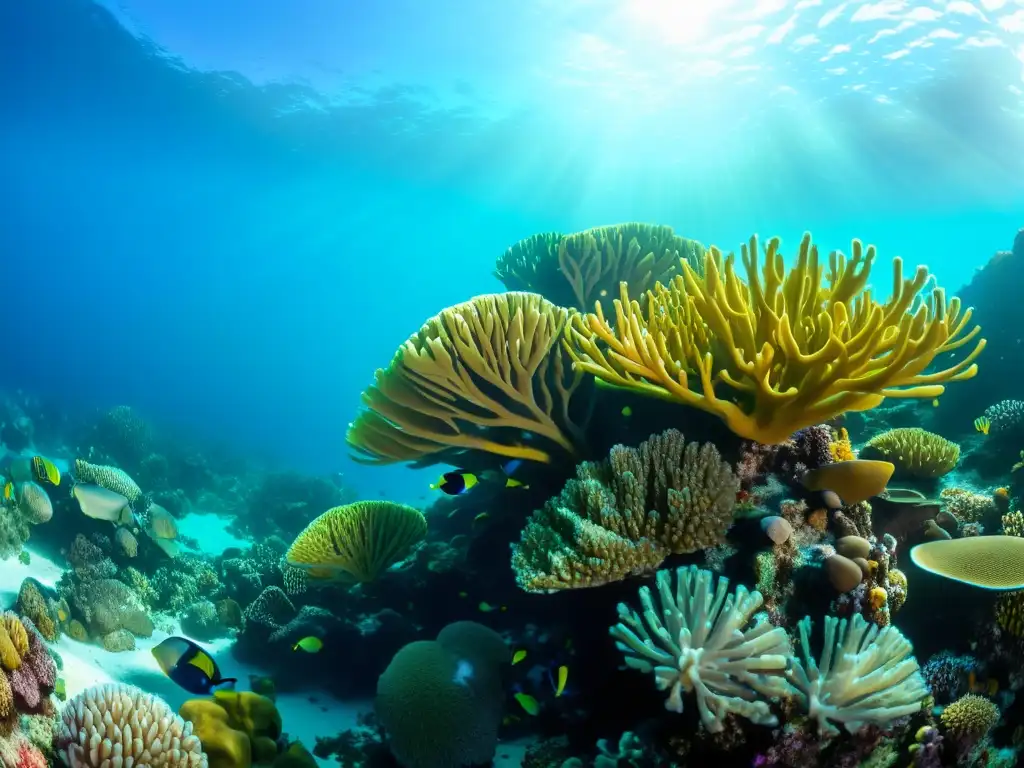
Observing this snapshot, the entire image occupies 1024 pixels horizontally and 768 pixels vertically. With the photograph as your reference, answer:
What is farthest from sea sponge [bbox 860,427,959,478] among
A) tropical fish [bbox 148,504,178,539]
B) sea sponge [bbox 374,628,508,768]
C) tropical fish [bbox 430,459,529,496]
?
tropical fish [bbox 148,504,178,539]

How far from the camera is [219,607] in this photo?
27.6 feet

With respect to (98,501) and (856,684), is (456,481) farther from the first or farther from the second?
(98,501)

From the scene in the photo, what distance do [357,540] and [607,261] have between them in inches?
187

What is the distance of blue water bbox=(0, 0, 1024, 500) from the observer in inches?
853

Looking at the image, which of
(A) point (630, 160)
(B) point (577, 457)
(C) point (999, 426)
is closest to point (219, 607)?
(B) point (577, 457)

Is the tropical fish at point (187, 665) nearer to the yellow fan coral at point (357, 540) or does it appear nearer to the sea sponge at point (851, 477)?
the yellow fan coral at point (357, 540)

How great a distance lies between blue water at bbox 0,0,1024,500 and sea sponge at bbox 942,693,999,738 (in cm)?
2273

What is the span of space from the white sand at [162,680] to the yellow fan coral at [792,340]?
4.77m

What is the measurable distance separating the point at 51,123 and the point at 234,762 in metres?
42.0

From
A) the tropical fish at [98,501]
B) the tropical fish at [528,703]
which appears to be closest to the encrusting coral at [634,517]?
the tropical fish at [528,703]

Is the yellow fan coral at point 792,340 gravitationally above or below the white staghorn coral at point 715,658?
above

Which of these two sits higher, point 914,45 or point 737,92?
point 737,92

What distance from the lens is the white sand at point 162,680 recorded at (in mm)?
5336

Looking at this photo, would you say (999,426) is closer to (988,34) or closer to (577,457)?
(577,457)
